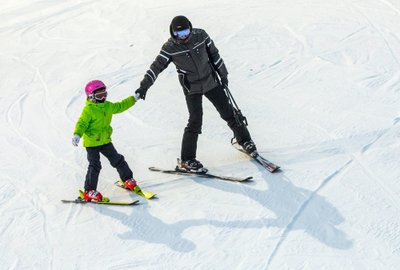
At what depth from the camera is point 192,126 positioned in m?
6.78

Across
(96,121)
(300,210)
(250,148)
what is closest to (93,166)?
(96,121)

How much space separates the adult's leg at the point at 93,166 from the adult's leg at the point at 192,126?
1081mm

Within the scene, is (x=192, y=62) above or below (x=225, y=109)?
above

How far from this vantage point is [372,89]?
29.6ft

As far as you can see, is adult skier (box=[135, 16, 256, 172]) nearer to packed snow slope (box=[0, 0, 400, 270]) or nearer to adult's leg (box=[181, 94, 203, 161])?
adult's leg (box=[181, 94, 203, 161])

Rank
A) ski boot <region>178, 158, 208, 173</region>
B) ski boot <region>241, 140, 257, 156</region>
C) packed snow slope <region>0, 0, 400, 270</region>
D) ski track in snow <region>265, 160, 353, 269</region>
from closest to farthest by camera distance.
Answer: ski track in snow <region>265, 160, 353, 269</region> < packed snow slope <region>0, 0, 400, 270</region> < ski boot <region>178, 158, 208, 173</region> < ski boot <region>241, 140, 257, 156</region>

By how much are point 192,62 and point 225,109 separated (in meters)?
0.78

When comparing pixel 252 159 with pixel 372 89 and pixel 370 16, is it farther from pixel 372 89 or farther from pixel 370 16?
pixel 370 16

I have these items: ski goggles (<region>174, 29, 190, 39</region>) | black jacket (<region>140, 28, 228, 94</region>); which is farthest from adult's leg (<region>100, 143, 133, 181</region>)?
ski goggles (<region>174, 29, 190, 39</region>)

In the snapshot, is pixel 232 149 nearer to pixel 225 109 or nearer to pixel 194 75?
pixel 225 109

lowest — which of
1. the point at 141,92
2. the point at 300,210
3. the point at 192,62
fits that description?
the point at 300,210

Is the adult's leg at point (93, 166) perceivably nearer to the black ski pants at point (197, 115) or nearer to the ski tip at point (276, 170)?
the black ski pants at point (197, 115)

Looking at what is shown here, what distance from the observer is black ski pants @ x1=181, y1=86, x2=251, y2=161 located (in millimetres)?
6684

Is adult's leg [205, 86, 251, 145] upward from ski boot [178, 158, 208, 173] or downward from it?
upward
